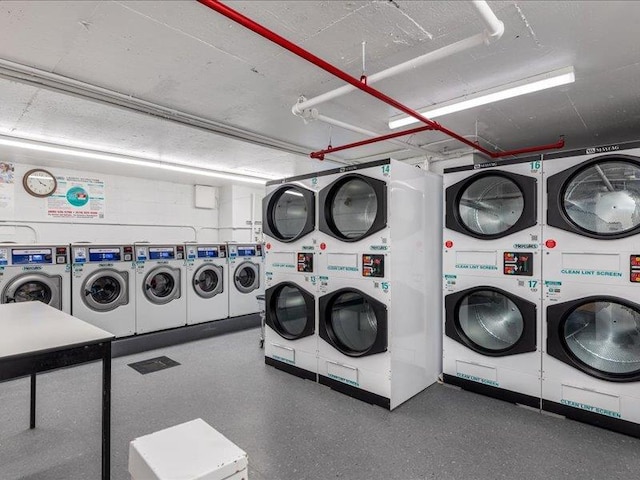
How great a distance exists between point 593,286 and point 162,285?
4753 millimetres

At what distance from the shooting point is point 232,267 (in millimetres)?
5422

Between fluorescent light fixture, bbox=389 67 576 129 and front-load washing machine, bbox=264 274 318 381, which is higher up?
fluorescent light fixture, bbox=389 67 576 129

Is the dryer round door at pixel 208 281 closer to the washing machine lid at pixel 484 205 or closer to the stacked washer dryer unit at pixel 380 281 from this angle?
the stacked washer dryer unit at pixel 380 281

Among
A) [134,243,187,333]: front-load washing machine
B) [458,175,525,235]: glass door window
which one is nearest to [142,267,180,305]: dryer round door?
[134,243,187,333]: front-load washing machine

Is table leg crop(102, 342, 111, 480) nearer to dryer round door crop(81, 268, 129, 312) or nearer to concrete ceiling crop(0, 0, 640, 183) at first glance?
concrete ceiling crop(0, 0, 640, 183)

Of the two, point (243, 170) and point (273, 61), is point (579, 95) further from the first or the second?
point (243, 170)

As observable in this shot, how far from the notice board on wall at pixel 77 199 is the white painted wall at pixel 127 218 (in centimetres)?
9

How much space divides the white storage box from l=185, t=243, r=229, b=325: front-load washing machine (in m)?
3.68

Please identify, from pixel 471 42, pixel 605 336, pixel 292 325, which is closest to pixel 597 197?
pixel 605 336

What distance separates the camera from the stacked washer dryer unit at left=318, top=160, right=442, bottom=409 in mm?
2781

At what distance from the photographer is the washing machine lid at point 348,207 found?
3.14 meters

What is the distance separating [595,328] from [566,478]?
1256 millimetres

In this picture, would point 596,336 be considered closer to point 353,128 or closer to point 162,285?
point 353,128

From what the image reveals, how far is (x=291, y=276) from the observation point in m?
3.55
